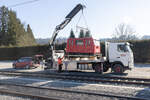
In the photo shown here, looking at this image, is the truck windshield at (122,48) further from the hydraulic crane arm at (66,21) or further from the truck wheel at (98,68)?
the hydraulic crane arm at (66,21)

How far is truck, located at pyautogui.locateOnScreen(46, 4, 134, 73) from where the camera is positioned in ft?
44.6

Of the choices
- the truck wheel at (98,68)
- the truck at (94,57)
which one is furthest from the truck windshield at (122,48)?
the truck wheel at (98,68)

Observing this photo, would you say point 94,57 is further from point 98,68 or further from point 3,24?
point 3,24

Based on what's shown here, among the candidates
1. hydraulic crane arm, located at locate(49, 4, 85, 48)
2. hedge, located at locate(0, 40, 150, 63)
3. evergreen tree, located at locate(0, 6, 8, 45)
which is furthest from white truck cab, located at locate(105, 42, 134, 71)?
evergreen tree, located at locate(0, 6, 8, 45)

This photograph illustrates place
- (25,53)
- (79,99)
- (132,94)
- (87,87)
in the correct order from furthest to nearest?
(25,53)
(87,87)
(132,94)
(79,99)

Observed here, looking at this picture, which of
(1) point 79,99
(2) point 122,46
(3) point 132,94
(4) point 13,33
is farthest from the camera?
(4) point 13,33

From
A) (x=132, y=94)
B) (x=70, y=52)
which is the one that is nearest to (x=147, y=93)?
(x=132, y=94)

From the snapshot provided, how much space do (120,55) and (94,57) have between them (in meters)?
2.30

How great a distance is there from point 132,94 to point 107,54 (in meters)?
6.57

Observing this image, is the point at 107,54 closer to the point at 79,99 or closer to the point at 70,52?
the point at 70,52

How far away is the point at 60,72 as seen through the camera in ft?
51.8

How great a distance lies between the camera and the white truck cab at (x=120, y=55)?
1341cm

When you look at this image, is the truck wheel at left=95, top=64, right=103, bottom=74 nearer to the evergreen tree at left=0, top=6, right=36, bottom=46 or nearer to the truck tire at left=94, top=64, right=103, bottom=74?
the truck tire at left=94, top=64, right=103, bottom=74

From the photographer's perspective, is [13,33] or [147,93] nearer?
[147,93]
